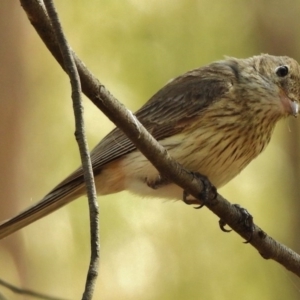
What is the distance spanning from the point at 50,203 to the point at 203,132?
824mm

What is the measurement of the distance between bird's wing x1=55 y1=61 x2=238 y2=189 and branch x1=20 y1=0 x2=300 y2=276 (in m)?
0.61

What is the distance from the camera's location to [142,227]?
5664mm

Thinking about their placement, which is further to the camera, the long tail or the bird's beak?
the bird's beak

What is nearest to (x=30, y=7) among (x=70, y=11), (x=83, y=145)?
(x=83, y=145)

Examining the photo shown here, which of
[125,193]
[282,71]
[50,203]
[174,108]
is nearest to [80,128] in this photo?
[50,203]

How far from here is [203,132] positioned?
360 cm

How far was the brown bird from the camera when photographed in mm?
3576

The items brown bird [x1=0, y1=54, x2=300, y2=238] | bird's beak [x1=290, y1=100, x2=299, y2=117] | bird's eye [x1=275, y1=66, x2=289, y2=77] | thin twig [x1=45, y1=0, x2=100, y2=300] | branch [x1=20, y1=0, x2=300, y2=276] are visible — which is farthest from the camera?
bird's eye [x1=275, y1=66, x2=289, y2=77]

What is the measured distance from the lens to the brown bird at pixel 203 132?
3576 mm

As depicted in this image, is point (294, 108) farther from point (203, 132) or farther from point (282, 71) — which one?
point (203, 132)

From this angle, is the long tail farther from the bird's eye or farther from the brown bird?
the bird's eye

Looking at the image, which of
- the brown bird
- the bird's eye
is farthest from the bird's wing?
the bird's eye

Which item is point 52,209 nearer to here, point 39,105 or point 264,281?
point 264,281

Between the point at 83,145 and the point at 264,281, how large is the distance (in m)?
3.55
